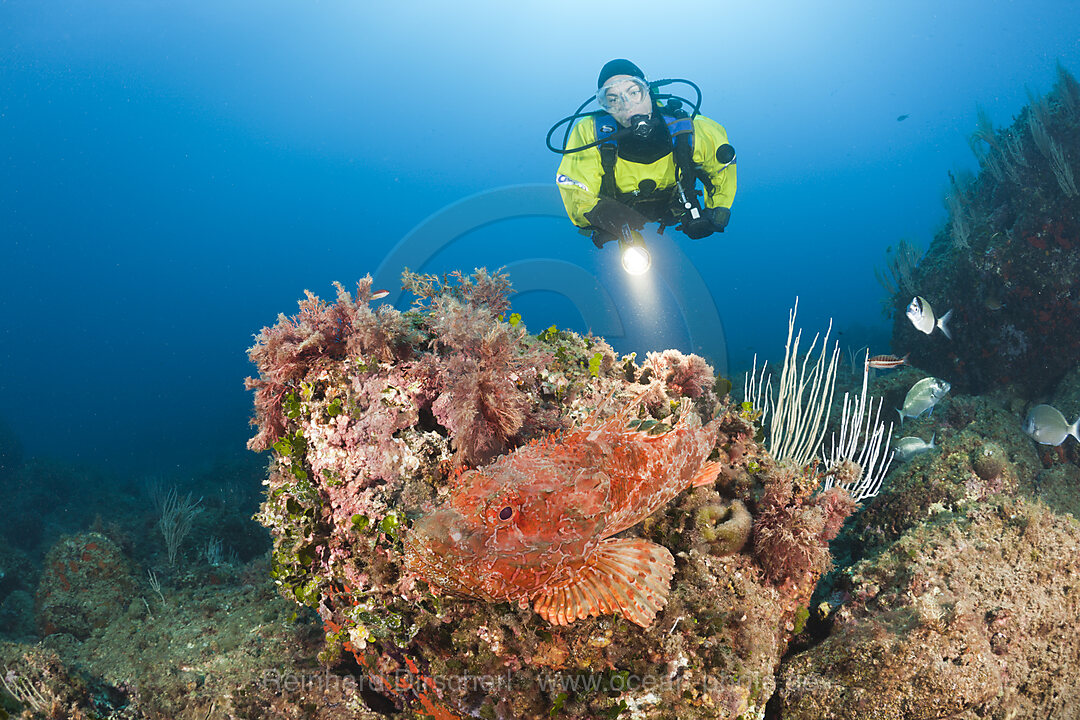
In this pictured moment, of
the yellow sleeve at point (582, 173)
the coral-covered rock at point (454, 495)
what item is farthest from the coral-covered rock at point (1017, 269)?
the coral-covered rock at point (454, 495)

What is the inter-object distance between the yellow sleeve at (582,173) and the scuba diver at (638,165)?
1 centimetres

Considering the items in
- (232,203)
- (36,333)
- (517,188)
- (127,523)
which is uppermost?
(232,203)

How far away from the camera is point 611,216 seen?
21.3 ft

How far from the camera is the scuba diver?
6.37 meters

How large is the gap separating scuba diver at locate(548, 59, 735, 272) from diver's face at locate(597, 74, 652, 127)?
0.04 feet

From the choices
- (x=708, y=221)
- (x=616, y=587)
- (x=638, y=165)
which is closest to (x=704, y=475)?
(x=616, y=587)

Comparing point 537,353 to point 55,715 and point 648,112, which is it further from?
point 648,112

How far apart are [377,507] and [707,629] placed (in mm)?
1918

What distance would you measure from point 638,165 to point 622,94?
3.12 ft

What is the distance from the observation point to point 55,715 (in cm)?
318

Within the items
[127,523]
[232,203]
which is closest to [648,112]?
[127,523]

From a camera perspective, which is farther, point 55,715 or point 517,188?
point 517,188

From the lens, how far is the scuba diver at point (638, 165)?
637 cm

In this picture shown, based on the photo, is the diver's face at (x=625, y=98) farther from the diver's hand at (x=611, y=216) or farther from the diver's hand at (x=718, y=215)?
the diver's hand at (x=718, y=215)
